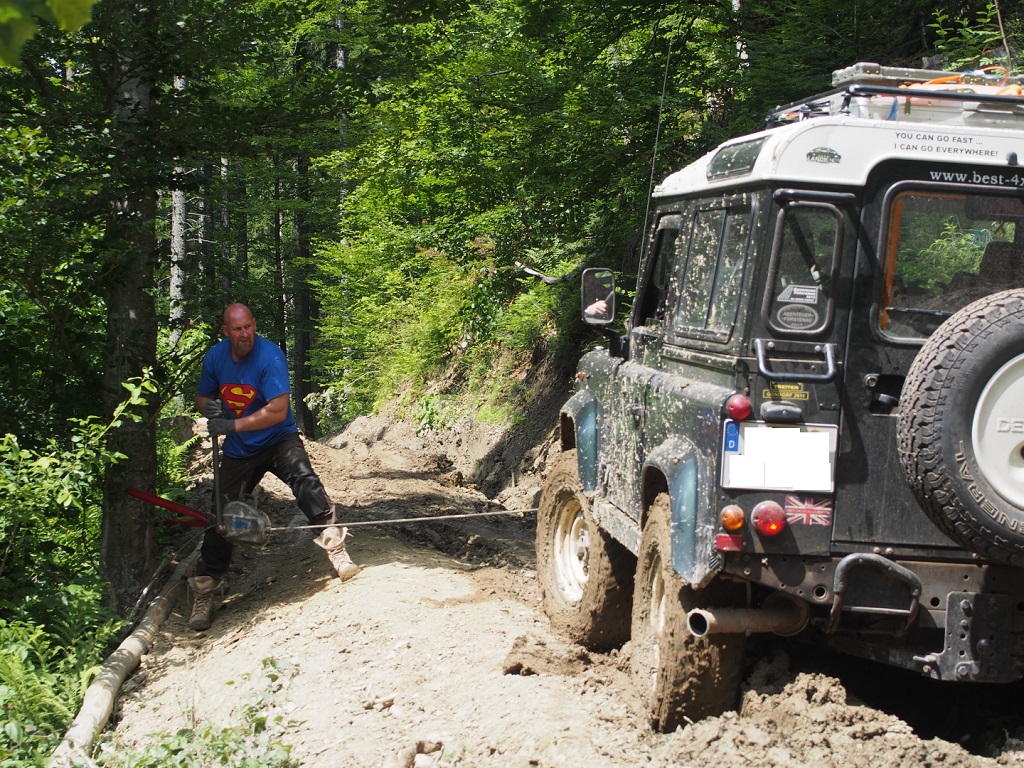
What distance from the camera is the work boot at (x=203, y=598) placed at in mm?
7875

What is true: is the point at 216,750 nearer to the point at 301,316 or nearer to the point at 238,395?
the point at 238,395

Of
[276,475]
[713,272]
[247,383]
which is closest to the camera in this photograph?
[713,272]

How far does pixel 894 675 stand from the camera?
5.30m

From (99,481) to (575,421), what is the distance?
3996 mm

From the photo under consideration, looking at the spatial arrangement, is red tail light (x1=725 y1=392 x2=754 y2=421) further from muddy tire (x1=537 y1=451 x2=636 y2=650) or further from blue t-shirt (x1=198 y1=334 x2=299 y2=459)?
blue t-shirt (x1=198 y1=334 x2=299 y2=459)

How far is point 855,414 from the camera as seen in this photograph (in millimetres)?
4340

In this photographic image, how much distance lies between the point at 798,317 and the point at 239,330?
14.6 ft

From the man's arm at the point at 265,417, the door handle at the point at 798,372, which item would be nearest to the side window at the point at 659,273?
the door handle at the point at 798,372

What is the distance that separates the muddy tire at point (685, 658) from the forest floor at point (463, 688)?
0.09 metres

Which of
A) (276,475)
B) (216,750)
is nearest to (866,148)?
(216,750)

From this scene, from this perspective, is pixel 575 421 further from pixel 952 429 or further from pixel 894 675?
pixel 952 429

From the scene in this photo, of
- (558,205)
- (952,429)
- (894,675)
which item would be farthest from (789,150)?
(558,205)

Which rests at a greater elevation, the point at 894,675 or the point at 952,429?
the point at 952,429

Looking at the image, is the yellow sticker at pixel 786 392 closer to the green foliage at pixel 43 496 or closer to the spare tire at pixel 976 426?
the spare tire at pixel 976 426
